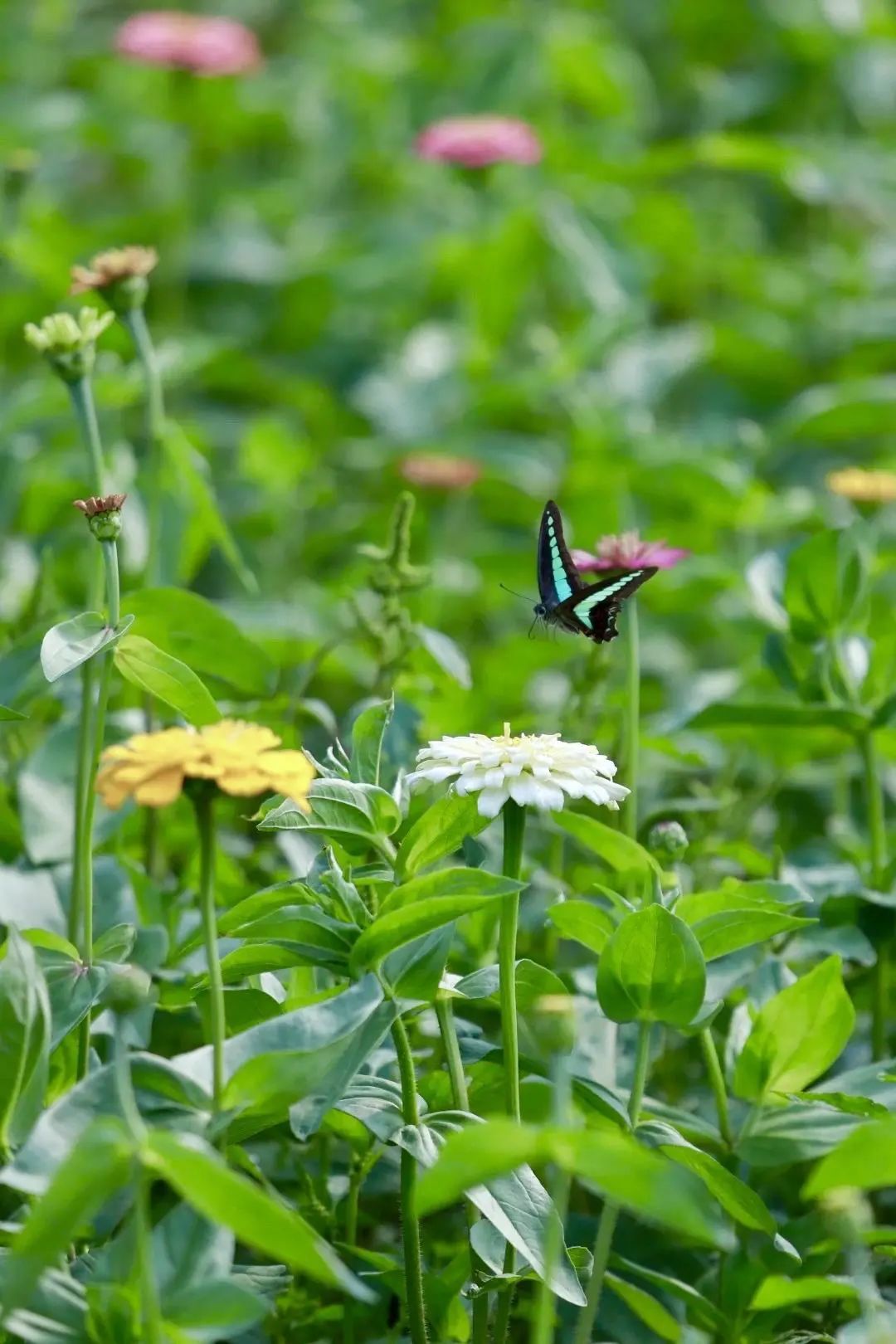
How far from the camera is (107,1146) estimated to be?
2.23 ft

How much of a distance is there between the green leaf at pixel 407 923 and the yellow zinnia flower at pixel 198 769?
0.08m

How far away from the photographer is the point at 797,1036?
0.99 m

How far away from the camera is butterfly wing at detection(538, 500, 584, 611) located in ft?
3.56

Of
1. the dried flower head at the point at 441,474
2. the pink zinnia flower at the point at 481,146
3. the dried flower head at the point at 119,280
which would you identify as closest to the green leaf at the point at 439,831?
the dried flower head at the point at 119,280

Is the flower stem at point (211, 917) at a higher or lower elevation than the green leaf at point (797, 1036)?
higher

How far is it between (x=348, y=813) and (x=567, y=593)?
281 mm

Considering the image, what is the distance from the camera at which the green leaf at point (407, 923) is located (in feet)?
2.65

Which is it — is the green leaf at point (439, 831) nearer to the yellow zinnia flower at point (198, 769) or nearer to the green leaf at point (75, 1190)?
the yellow zinnia flower at point (198, 769)

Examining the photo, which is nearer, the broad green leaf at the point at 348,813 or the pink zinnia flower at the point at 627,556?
the broad green leaf at the point at 348,813

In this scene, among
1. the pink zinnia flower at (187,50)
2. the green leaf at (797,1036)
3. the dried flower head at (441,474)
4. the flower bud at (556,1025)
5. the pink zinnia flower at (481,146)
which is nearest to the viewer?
the flower bud at (556,1025)

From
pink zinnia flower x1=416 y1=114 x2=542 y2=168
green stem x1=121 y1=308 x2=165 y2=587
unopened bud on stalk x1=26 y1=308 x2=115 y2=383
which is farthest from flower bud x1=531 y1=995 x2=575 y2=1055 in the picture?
pink zinnia flower x1=416 y1=114 x2=542 y2=168

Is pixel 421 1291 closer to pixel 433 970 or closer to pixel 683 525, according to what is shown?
pixel 433 970

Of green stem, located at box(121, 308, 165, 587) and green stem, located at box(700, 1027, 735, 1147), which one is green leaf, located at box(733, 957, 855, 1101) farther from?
green stem, located at box(121, 308, 165, 587)

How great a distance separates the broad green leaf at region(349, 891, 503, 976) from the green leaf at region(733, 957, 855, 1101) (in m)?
0.25
